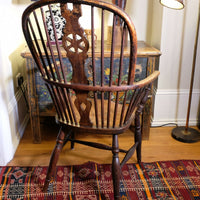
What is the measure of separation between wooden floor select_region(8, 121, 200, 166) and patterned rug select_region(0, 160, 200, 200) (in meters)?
0.09

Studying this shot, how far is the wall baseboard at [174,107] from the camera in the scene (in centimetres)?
242

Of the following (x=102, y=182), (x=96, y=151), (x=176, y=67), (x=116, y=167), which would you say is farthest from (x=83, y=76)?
(x=176, y=67)

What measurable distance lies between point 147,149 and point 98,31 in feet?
3.80

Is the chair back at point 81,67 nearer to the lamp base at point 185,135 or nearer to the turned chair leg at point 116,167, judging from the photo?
the turned chair leg at point 116,167

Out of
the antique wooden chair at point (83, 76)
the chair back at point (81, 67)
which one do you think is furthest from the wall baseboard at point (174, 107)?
the chair back at point (81, 67)

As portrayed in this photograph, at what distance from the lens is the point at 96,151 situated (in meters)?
2.09

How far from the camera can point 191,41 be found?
2275 millimetres

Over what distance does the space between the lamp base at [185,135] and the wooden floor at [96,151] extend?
0.13 feet

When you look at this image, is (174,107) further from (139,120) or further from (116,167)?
(116,167)

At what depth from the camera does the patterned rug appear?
1609 millimetres

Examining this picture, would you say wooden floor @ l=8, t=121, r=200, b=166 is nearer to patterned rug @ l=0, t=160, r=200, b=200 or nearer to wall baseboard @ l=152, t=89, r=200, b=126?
patterned rug @ l=0, t=160, r=200, b=200

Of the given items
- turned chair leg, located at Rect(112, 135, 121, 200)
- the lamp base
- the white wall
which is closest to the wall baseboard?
the white wall

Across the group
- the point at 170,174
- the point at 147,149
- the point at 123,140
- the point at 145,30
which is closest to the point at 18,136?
the point at 123,140

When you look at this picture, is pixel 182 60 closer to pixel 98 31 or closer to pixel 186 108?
pixel 186 108
